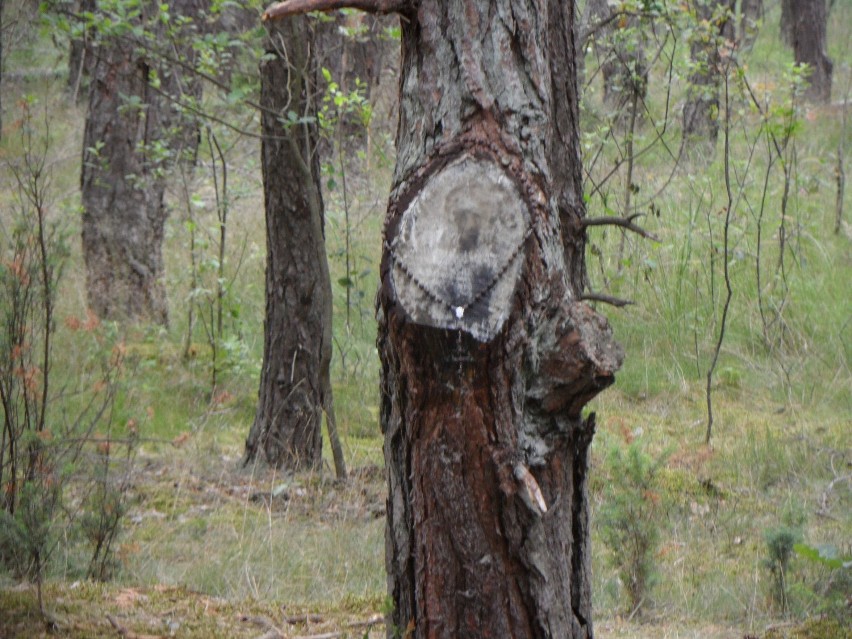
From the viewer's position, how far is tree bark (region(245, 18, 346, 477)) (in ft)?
19.6

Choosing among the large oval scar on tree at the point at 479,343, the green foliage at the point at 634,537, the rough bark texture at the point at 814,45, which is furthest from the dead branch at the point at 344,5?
the rough bark texture at the point at 814,45

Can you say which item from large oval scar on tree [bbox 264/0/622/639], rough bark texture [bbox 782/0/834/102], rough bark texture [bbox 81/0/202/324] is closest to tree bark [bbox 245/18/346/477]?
rough bark texture [bbox 81/0/202/324]

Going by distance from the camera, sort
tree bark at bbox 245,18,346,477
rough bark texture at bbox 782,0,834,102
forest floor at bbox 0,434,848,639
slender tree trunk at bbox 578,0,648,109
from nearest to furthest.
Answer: forest floor at bbox 0,434,848,639 → tree bark at bbox 245,18,346,477 → slender tree trunk at bbox 578,0,648,109 → rough bark texture at bbox 782,0,834,102

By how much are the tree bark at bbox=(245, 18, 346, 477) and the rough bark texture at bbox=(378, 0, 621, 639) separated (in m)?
3.53

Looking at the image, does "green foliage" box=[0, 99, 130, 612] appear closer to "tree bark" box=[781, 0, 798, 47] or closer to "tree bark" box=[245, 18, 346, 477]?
"tree bark" box=[245, 18, 346, 477]

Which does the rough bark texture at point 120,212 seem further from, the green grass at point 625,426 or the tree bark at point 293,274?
the tree bark at point 293,274

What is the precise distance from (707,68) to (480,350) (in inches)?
245

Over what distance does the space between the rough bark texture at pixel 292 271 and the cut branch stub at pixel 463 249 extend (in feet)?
12.1

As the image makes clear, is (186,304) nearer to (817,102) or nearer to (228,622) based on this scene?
(228,622)

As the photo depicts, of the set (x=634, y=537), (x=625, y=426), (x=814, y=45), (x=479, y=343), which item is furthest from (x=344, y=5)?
(x=814, y=45)

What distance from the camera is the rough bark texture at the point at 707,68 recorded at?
7.48 meters

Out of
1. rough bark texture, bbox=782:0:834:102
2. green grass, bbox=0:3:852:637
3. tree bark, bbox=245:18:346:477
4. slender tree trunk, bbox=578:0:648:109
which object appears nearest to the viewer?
green grass, bbox=0:3:852:637

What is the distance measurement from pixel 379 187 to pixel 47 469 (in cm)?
676

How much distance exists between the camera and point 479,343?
2.17m
